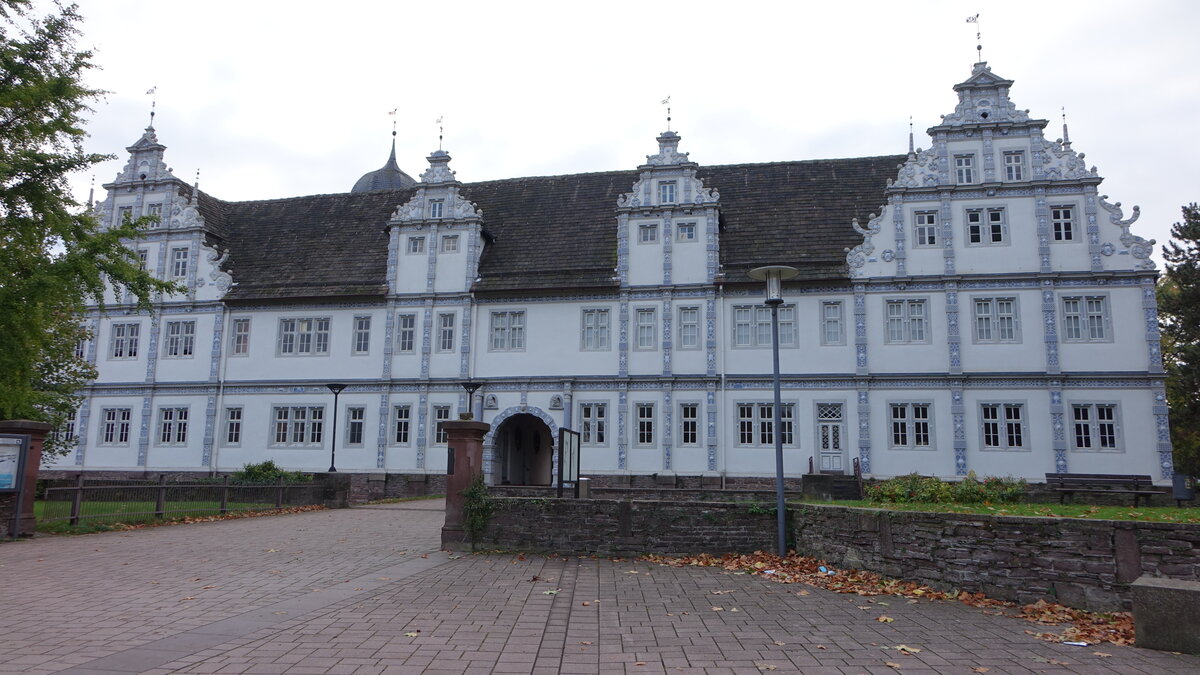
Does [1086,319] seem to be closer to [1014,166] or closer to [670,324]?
[1014,166]

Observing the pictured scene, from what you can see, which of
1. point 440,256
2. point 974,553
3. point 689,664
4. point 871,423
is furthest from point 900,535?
point 440,256

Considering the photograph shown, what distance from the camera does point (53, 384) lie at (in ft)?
95.5

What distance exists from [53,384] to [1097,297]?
3682 centimetres

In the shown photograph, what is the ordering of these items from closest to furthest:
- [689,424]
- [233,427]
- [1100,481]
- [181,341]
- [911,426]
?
[1100,481]
[911,426]
[689,424]
[233,427]
[181,341]

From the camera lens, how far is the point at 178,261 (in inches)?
1422

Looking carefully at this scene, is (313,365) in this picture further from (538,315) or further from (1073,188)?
(1073,188)

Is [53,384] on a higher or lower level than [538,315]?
lower

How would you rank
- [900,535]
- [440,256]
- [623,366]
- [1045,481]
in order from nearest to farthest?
[900,535] → [1045,481] → [623,366] → [440,256]

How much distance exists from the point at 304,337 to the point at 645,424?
1500cm

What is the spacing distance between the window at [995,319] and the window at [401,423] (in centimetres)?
2162

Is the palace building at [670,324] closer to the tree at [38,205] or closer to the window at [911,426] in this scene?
the window at [911,426]

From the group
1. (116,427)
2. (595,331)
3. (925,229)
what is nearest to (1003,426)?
(925,229)

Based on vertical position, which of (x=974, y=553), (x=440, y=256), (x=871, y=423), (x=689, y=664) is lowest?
(x=689, y=664)

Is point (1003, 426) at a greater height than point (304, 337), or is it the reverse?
point (304, 337)
